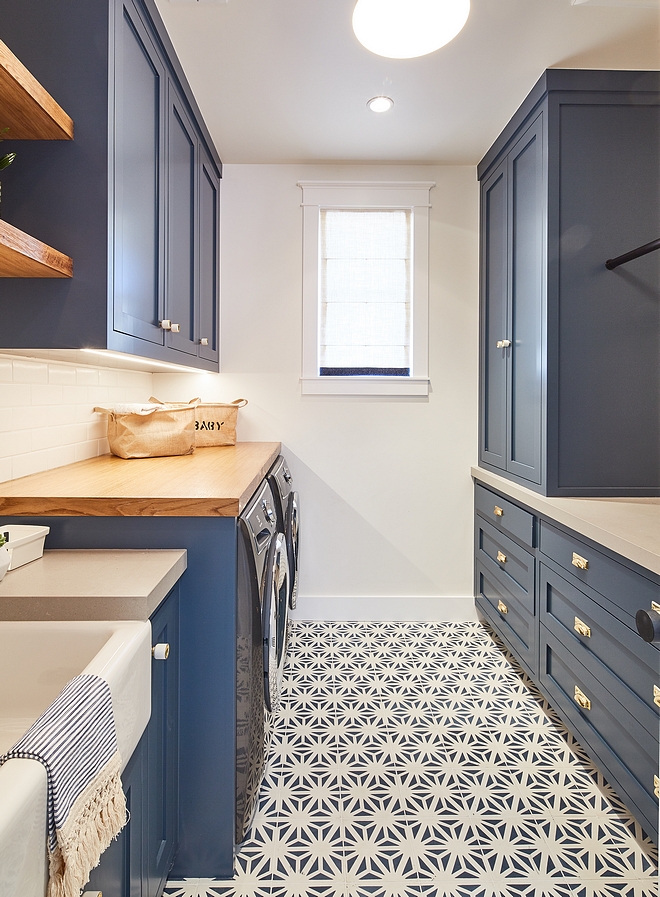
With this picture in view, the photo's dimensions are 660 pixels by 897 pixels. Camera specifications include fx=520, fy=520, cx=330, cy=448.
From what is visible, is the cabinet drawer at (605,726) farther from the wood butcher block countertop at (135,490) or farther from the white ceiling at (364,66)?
the white ceiling at (364,66)

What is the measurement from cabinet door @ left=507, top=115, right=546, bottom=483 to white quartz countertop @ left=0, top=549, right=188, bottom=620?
5.03ft

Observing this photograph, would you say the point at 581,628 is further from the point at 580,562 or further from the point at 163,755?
the point at 163,755

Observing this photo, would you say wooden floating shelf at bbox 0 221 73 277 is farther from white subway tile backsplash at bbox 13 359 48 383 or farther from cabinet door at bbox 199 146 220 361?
cabinet door at bbox 199 146 220 361

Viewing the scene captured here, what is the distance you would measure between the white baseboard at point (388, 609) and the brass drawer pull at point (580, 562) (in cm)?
131

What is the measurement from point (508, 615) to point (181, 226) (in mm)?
2151

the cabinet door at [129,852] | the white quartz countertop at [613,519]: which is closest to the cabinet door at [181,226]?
the cabinet door at [129,852]

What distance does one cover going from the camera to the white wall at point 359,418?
110 inches

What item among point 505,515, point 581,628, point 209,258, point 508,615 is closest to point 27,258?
point 209,258

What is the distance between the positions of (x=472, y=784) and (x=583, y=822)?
315 mm

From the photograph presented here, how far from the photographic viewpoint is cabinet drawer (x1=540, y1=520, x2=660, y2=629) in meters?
1.34

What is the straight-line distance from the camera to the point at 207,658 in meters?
1.30

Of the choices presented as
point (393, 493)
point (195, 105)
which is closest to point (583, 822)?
point (393, 493)

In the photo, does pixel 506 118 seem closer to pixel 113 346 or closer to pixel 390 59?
pixel 390 59

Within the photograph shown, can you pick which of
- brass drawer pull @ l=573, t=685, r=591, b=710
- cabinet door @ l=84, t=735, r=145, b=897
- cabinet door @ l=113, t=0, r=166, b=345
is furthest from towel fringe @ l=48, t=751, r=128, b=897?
brass drawer pull @ l=573, t=685, r=591, b=710
